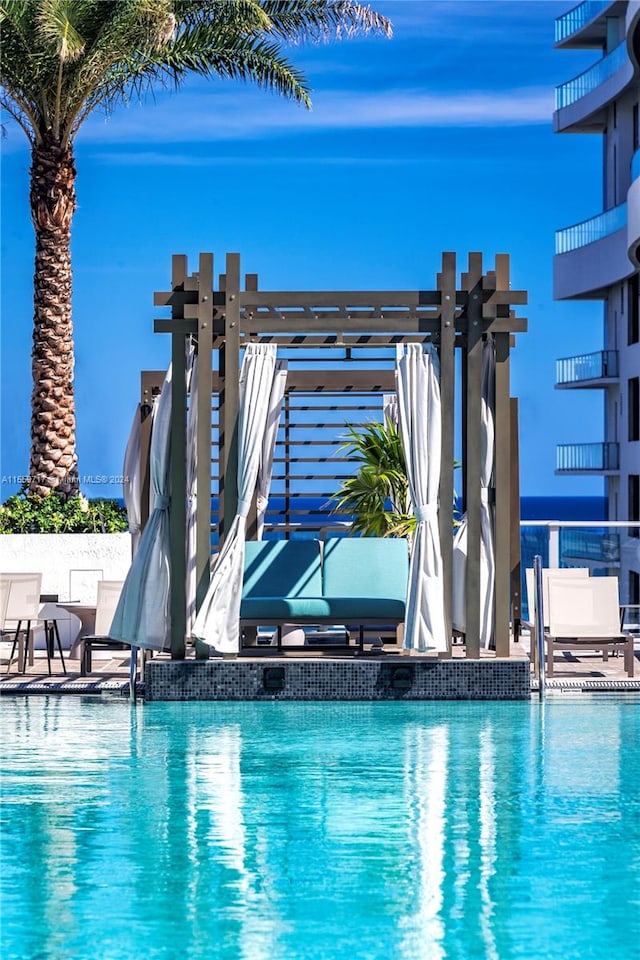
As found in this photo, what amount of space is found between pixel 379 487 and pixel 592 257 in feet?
104

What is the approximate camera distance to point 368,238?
88.6 meters

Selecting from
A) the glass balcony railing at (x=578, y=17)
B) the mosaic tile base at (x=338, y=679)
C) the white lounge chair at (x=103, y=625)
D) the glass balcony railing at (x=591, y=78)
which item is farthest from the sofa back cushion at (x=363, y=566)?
the glass balcony railing at (x=578, y=17)

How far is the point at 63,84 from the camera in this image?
1678 centimetres

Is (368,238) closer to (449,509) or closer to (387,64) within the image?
(387,64)

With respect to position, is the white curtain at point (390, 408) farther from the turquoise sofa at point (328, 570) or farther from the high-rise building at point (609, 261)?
the high-rise building at point (609, 261)

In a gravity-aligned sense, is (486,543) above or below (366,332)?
below

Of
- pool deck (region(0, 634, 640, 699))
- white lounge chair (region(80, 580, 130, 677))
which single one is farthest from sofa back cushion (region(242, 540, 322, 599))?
white lounge chair (region(80, 580, 130, 677))

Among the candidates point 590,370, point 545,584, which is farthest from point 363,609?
point 590,370

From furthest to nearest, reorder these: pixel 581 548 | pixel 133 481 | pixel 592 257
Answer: pixel 592 257
pixel 581 548
pixel 133 481

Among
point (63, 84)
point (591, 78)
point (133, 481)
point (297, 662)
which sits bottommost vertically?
point (297, 662)

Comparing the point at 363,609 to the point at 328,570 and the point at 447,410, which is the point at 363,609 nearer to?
the point at 328,570

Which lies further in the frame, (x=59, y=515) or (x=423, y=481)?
(x=59, y=515)

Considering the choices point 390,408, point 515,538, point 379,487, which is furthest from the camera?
point 390,408

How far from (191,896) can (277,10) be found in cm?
1519
